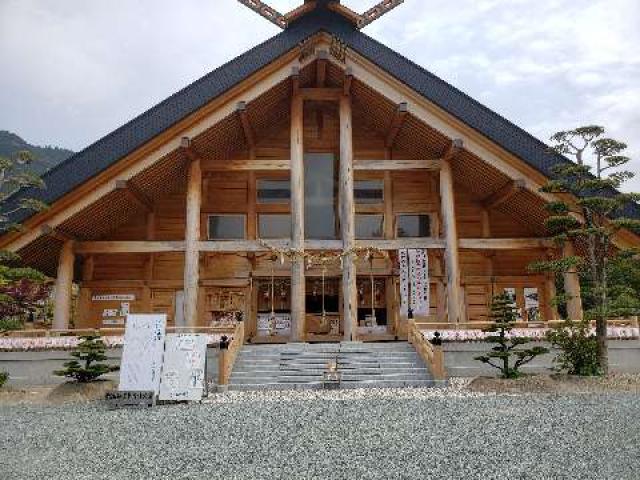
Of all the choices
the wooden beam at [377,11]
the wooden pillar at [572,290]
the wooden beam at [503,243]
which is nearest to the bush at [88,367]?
the wooden beam at [503,243]

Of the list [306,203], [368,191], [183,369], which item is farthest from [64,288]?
[368,191]

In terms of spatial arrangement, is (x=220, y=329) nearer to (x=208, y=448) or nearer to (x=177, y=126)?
(x=177, y=126)

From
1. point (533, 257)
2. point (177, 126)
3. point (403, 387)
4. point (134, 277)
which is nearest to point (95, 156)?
point (177, 126)

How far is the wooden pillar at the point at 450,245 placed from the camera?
16.5m

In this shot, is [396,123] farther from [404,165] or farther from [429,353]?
[429,353]

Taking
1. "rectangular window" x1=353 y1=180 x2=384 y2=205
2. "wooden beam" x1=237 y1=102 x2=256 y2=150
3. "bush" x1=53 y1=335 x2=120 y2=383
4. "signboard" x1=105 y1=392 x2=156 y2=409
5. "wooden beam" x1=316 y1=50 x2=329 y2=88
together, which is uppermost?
"wooden beam" x1=316 y1=50 x2=329 y2=88

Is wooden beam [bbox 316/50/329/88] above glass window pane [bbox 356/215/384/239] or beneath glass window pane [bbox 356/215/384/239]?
above

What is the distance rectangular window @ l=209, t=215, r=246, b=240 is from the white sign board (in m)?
9.30

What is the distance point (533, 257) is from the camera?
19.8 m

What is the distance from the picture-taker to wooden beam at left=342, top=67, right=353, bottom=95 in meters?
17.2

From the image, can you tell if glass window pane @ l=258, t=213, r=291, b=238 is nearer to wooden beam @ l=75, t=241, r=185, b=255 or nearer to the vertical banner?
wooden beam @ l=75, t=241, r=185, b=255

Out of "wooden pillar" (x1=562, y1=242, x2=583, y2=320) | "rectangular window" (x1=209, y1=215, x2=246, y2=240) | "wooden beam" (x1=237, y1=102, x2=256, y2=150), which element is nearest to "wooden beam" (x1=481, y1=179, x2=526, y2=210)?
"wooden pillar" (x1=562, y1=242, x2=583, y2=320)

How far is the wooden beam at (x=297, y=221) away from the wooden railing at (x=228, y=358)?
2584 mm

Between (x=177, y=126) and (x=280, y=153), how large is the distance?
497 centimetres
